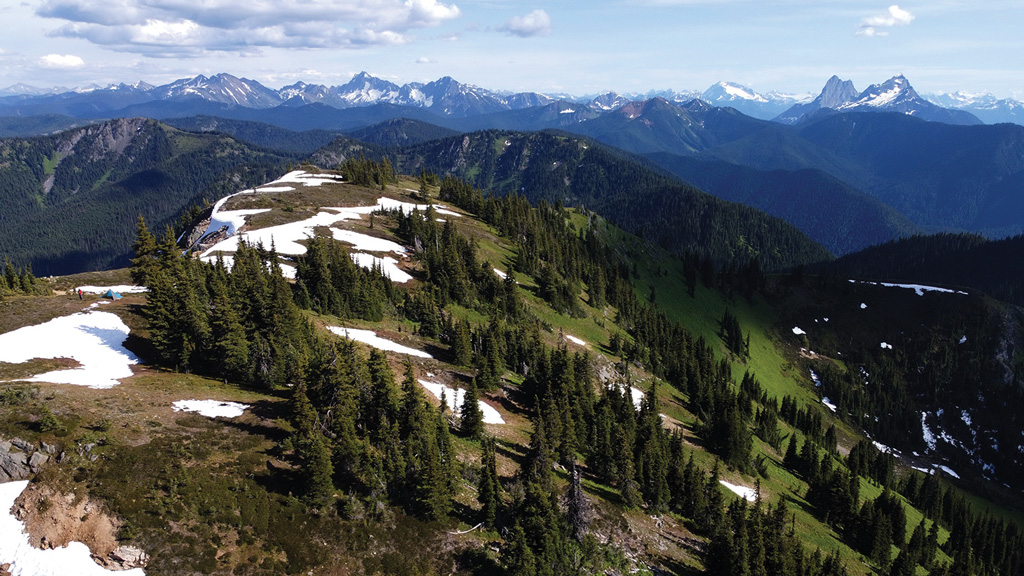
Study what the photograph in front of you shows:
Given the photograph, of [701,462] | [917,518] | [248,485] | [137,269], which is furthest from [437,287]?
[917,518]

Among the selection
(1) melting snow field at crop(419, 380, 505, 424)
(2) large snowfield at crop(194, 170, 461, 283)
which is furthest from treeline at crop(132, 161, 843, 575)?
(2) large snowfield at crop(194, 170, 461, 283)

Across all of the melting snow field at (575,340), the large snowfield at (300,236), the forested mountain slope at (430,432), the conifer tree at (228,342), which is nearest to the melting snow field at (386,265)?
the large snowfield at (300,236)

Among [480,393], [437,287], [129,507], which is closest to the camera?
[129,507]

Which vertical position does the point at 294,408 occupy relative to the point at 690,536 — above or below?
above

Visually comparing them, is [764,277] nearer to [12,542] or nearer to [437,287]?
[437,287]

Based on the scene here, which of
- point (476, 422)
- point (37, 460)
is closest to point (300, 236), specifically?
point (476, 422)

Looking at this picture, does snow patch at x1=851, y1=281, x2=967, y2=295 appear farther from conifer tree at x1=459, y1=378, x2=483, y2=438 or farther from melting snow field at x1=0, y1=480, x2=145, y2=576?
melting snow field at x1=0, y1=480, x2=145, y2=576
